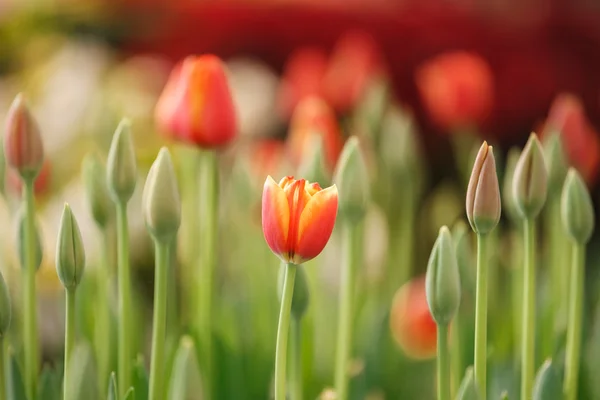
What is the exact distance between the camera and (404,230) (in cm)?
66

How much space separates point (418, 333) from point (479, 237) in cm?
31

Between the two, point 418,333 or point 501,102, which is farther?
point 501,102

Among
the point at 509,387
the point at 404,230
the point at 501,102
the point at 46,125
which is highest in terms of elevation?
the point at 501,102

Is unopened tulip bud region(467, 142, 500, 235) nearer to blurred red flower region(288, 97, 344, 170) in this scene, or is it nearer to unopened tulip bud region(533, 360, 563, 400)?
unopened tulip bud region(533, 360, 563, 400)

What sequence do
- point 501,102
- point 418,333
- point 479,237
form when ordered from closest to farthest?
point 479,237
point 418,333
point 501,102

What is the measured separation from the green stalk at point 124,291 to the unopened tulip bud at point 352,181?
102 millimetres

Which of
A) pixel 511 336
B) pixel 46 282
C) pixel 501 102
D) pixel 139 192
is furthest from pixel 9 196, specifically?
pixel 501 102

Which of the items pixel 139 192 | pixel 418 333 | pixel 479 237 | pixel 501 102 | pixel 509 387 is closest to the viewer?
pixel 479 237

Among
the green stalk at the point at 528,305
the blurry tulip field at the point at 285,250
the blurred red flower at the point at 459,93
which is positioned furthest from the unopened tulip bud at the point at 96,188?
the blurred red flower at the point at 459,93

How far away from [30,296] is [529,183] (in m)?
0.23

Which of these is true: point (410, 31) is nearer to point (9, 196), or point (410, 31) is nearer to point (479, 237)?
point (9, 196)

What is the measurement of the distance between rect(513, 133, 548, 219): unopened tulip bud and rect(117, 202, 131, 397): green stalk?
17 centimetres

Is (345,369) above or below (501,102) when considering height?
below

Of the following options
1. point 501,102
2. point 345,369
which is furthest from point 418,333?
point 501,102
